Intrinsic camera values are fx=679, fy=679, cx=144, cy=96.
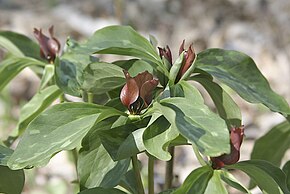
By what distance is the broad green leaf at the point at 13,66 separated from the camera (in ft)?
3.89

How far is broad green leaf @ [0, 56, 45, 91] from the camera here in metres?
1.19

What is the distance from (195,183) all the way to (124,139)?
0.12m

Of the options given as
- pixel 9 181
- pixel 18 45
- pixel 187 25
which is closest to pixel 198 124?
pixel 9 181

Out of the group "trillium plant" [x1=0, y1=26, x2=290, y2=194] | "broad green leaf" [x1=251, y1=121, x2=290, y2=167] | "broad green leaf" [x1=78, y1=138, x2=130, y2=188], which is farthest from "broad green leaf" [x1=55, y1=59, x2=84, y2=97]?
"broad green leaf" [x1=251, y1=121, x2=290, y2=167]

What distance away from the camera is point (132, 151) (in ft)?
2.92

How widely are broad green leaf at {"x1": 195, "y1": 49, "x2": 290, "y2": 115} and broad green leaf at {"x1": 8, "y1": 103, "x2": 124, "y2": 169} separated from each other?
19cm

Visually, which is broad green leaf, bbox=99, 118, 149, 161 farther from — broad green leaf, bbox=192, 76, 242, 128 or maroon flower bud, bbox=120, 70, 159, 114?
broad green leaf, bbox=192, 76, 242, 128

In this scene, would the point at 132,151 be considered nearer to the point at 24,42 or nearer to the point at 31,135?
the point at 31,135

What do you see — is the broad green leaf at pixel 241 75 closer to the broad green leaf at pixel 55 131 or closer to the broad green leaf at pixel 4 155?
the broad green leaf at pixel 55 131

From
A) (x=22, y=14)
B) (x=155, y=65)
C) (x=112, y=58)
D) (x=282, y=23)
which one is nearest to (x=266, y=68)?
(x=282, y=23)

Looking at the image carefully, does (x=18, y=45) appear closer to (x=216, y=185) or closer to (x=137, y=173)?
(x=137, y=173)

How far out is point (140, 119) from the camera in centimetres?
93

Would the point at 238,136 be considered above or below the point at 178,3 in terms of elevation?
below

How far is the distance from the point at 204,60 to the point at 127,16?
9.20ft
